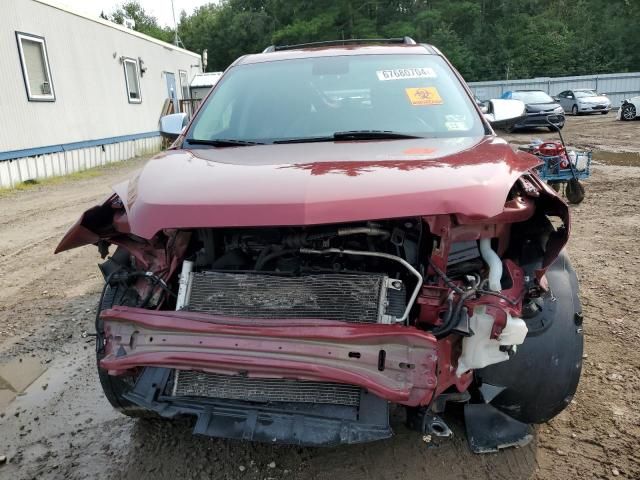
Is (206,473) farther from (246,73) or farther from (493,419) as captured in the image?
(246,73)

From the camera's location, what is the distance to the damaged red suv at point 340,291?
6.20 feet

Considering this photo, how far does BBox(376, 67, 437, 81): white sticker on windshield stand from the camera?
3.35 m

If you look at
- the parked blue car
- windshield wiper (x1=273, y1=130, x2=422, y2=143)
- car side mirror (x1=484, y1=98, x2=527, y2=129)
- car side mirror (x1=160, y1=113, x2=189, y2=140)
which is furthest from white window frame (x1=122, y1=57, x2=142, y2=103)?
windshield wiper (x1=273, y1=130, x2=422, y2=143)

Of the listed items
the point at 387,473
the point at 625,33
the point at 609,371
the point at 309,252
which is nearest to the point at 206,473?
the point at 387,473

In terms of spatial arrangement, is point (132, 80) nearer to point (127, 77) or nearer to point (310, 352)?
point (127, 77)

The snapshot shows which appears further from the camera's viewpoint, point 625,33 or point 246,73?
point 625,33

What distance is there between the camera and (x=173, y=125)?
12.2 ft

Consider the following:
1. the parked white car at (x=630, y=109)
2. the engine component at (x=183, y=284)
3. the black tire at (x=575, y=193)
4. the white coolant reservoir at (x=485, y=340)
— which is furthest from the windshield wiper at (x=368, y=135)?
the parked white car at (x=630, y=109)

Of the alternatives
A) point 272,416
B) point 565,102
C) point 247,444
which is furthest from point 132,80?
point 565,102

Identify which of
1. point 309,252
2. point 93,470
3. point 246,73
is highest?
point 246,73

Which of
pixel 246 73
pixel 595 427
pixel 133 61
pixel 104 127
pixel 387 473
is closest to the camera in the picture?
pixel 387 473

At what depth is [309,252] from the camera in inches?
89.1

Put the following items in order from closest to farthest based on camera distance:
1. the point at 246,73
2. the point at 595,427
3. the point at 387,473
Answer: the point at 387,473 < the point at 595,427 < the point at 246,73

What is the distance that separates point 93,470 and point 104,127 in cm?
1340
